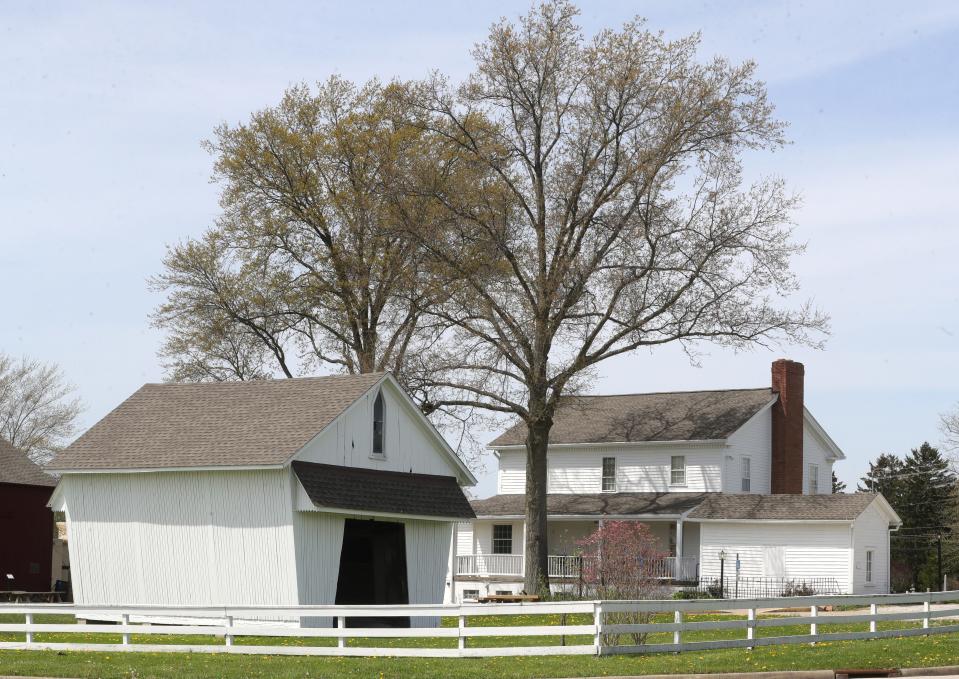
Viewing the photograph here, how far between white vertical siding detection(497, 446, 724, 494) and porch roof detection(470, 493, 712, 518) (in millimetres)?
491

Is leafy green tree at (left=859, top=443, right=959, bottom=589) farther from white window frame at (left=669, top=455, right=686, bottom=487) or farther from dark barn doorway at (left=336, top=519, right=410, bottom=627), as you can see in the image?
dark barn doorway at (left=336, top=519, right=410, bottom=627)

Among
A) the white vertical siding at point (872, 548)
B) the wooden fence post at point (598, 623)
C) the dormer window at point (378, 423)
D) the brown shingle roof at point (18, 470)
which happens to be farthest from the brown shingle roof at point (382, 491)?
the white vertical siding at point (872, 548)

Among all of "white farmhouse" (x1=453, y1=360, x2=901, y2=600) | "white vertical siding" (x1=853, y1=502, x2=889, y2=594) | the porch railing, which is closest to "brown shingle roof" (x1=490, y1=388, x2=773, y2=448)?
"white farmhouse" (x1=453, y1=360, x2=901, y2=600)

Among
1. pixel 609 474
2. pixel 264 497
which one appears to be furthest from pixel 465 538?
pixel 264 497

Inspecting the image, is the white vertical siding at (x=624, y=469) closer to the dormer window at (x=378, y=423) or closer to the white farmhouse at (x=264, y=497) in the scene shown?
the white farmhouse at (x=264, y=497)

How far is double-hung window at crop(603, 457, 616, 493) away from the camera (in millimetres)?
58250

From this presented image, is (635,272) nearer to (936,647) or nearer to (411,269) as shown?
(411,269)

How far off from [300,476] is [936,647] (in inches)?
565

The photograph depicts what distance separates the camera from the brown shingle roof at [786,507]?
4891cm

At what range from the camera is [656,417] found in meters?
58.8

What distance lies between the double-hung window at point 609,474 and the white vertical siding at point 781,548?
6663 millimetres

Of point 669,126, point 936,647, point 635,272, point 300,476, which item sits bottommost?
point 936,647

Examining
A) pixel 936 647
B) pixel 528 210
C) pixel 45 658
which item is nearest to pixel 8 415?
pixel 528 210

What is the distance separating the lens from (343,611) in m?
24.5
